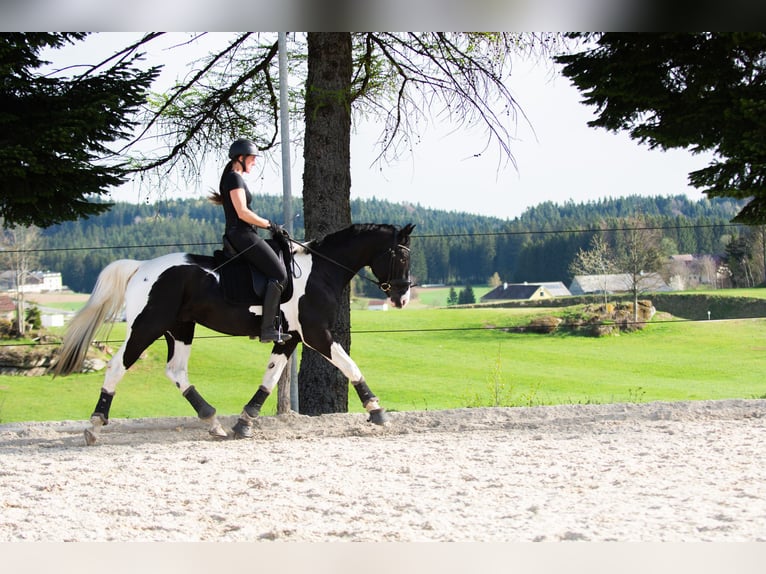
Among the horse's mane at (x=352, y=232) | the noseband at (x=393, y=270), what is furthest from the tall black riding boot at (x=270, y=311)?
the noseband at (x=393, y=270)

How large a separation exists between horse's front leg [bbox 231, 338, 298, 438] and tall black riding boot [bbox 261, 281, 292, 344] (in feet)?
1.03

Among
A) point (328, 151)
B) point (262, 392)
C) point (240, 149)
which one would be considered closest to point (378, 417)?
point (262, 392)

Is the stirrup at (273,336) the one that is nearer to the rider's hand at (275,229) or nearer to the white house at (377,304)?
the rider's hand at (275,229)

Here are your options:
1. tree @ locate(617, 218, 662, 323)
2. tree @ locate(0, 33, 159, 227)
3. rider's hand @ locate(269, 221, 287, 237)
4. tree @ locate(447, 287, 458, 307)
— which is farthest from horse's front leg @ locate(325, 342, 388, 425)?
tree @ locate(617, 218, 662, 323)

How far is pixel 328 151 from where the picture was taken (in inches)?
293

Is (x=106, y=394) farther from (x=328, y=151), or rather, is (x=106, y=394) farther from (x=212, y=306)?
(x=328, y=151)

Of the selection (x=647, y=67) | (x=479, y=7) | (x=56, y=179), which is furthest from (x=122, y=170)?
(x=647, y=67)

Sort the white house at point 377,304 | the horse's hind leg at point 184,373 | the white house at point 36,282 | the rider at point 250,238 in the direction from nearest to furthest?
the rider at point 250,238
the horse's hind leg at point 184,373
the white house at point 36,282
the white house at point 377,304

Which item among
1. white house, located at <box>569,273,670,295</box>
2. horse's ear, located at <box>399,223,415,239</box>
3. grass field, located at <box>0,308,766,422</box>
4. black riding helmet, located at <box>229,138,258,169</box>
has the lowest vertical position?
grass field, located at <box>0,308,766,422</box>

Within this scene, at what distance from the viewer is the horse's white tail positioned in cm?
588

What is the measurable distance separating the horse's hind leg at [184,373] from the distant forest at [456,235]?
12.1 ft

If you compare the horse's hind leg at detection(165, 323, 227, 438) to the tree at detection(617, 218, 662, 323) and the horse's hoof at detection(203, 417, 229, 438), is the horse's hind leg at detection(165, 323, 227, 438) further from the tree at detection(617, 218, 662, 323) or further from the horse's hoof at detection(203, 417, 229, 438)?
the tree at detection(617, 218, 662, 323)

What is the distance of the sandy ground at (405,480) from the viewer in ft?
12.1

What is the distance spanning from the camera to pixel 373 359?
12422mm
